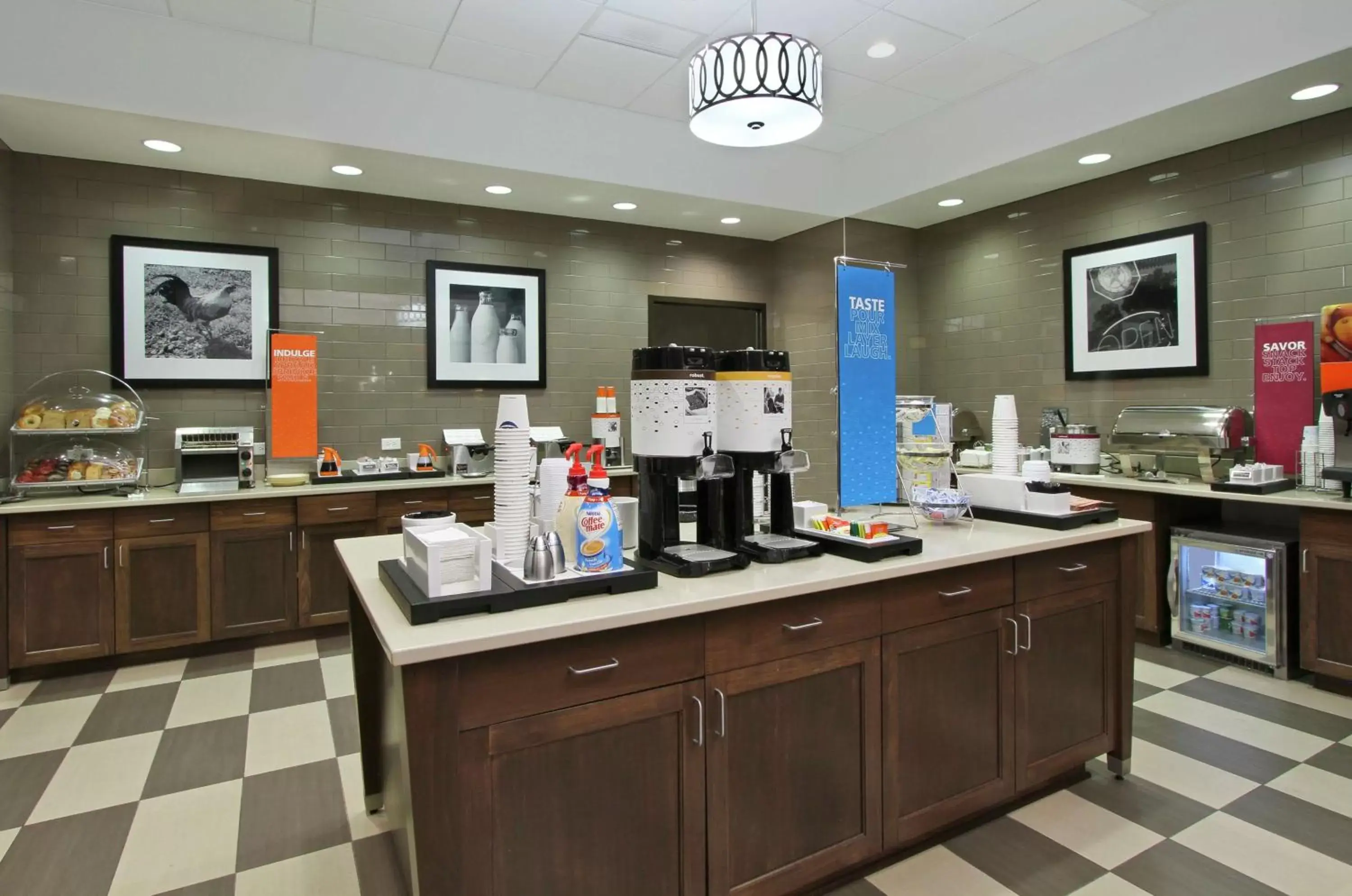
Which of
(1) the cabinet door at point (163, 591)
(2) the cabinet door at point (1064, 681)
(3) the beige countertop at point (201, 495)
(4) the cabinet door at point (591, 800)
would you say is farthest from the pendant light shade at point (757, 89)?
(1) the cabinet door at point (163, 591)

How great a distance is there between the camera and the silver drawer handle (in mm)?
1612

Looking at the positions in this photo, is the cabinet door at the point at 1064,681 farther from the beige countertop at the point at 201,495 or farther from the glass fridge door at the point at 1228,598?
the beige countertop at the point at 201,495

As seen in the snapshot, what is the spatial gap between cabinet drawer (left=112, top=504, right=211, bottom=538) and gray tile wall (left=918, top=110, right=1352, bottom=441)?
5.34 meters

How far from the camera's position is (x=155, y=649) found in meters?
3.99

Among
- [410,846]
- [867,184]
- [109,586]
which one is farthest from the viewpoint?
[867,184]

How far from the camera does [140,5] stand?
3.43 m

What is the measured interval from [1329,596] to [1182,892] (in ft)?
7.24

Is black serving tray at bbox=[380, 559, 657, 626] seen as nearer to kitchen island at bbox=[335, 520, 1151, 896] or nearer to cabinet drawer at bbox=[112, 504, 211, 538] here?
kitchen island at bbox=[335, 520, 1151, 896]

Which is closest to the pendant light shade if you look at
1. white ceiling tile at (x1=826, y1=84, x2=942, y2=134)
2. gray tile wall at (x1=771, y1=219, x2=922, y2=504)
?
white ceiling tile at (x1=826, y1=84, x2=942, y2=134)

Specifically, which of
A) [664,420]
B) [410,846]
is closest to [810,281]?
[664,420]

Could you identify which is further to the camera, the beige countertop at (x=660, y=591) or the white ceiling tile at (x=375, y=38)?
the white ceiling tile at (x=375, y=38)

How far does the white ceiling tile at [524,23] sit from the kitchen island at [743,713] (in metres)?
2.60

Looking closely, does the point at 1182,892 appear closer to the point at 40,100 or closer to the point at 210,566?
the point at 210,566

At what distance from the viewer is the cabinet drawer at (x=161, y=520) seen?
384 cm
